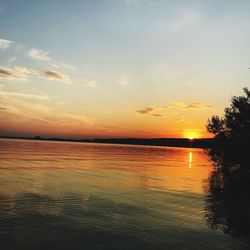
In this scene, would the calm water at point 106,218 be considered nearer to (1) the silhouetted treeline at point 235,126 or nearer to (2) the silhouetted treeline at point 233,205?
(2) the silhouetted treeline at point 233,205

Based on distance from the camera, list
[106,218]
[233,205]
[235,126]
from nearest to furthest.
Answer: [106,218] → [233,205] → [235,126]

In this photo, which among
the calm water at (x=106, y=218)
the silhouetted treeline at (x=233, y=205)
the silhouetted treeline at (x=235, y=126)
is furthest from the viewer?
the silhouetted treeline at (x=235, y=126)

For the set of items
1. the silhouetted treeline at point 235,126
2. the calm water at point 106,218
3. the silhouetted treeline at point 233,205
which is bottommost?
the silhouetted treeline at point 233,205

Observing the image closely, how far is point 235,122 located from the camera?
151 feet

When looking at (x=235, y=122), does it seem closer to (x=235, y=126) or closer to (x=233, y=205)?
(x=235, y=126)

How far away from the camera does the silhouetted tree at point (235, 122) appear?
44.5m

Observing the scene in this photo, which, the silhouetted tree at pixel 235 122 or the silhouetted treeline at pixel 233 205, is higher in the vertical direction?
the silhouetted tree at pixel 235 122

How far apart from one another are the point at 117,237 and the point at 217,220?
7600 mm

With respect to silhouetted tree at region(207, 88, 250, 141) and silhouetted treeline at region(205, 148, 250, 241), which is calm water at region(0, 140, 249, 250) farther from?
silhouetted tree at region(207, 88, 250, 141)

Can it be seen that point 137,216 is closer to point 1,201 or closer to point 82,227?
point 82,227

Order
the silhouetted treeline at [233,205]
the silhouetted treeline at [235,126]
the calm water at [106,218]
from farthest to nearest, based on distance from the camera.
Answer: the silhouetted treeline at [235,126], the silhouetted treeline at [233,205], the calm water at [106,218]

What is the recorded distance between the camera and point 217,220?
19.4 meters

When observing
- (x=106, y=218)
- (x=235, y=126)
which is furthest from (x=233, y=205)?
(x=235, y=126)

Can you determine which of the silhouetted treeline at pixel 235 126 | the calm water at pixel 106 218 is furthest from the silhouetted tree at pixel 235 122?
the calm water at pixel 106 218
